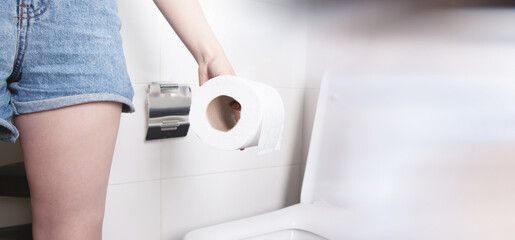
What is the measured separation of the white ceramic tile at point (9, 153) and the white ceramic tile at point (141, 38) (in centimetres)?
28

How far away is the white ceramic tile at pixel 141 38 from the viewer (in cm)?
85

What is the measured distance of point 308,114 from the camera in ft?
3.87

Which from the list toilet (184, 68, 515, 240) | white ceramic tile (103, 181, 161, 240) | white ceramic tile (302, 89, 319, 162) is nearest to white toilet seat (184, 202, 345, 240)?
toilet (184, 68, 515, 240)

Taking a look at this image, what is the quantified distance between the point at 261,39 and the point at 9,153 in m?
0.69

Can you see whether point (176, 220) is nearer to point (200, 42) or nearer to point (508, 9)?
point (200, 42)

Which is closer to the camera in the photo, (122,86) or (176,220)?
(122,86)

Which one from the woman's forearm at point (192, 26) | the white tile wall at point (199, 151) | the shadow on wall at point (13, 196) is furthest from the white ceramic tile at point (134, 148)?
the woman's forearm at point (192, 26)

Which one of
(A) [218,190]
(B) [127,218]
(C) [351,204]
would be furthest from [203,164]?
(C) [351,204]

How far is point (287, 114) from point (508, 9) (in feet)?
2.35

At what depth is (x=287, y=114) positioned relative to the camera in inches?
45.3

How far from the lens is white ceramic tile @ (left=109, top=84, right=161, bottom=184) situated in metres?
0.86

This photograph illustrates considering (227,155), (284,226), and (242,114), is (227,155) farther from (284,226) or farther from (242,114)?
(242,114)

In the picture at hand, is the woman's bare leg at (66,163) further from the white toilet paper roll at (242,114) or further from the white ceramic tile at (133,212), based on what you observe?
the white ceramic tile at (133,212)

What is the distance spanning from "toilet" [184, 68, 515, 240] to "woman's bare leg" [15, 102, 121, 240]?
365 mm
